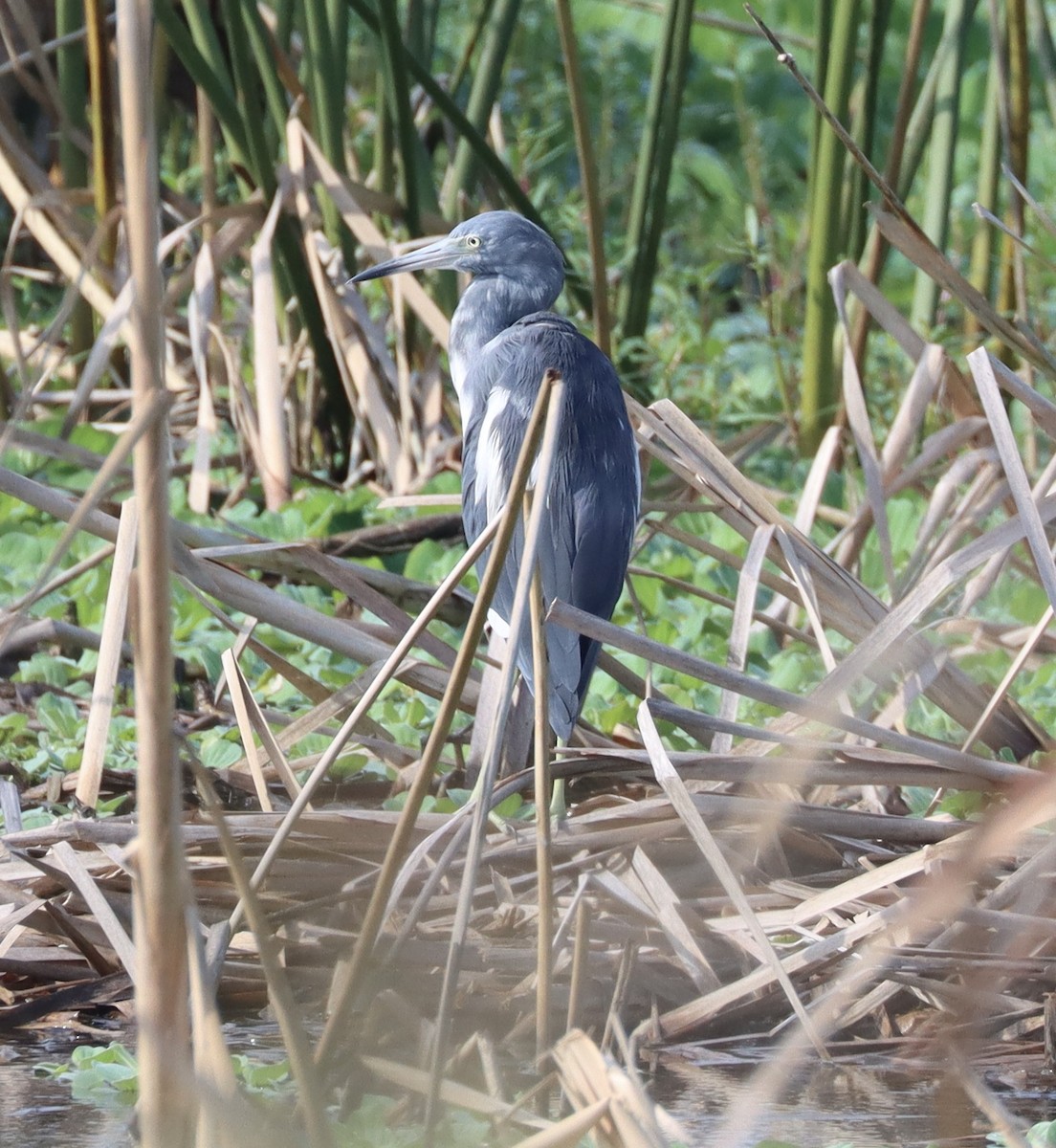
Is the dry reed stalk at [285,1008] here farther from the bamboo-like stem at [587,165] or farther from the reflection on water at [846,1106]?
the bamboo-like stem at [587,165]

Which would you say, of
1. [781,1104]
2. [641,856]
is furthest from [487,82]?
[781,1104]

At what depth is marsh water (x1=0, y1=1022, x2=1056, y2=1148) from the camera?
130 cm

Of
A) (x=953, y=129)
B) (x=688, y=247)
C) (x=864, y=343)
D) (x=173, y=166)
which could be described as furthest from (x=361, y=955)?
(x=688, y=247)

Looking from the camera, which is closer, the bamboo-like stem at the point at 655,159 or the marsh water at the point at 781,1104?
the marsh water at the point at 781,1104

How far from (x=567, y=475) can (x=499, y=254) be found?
2.55ft

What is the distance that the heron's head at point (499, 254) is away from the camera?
113 inches

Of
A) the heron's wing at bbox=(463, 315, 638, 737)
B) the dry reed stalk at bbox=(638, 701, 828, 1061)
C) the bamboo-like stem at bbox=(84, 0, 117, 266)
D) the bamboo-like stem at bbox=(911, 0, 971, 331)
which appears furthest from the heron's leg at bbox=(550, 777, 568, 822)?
the bamboo-like stem at bbox=(84, 0, 117, 266)

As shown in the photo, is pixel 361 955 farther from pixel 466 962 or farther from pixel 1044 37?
pixel 1044 37

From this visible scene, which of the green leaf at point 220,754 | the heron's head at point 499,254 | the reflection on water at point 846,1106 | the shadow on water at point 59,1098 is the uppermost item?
the heron's head at point 499,254

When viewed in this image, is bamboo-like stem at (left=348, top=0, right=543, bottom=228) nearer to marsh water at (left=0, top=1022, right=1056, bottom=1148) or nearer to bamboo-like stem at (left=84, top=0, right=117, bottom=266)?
bamboo-like stem at (left=84, top=0, right=117, bottom=266)

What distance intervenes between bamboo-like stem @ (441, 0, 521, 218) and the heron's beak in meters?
0.43

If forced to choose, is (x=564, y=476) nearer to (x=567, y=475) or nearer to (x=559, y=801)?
(x=567, y=475)

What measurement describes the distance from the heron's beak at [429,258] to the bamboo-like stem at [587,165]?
10.7 inches

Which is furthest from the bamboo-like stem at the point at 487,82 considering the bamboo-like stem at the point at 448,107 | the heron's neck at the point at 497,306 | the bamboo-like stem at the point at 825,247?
the bamboo-like stem at the point at 825,247
